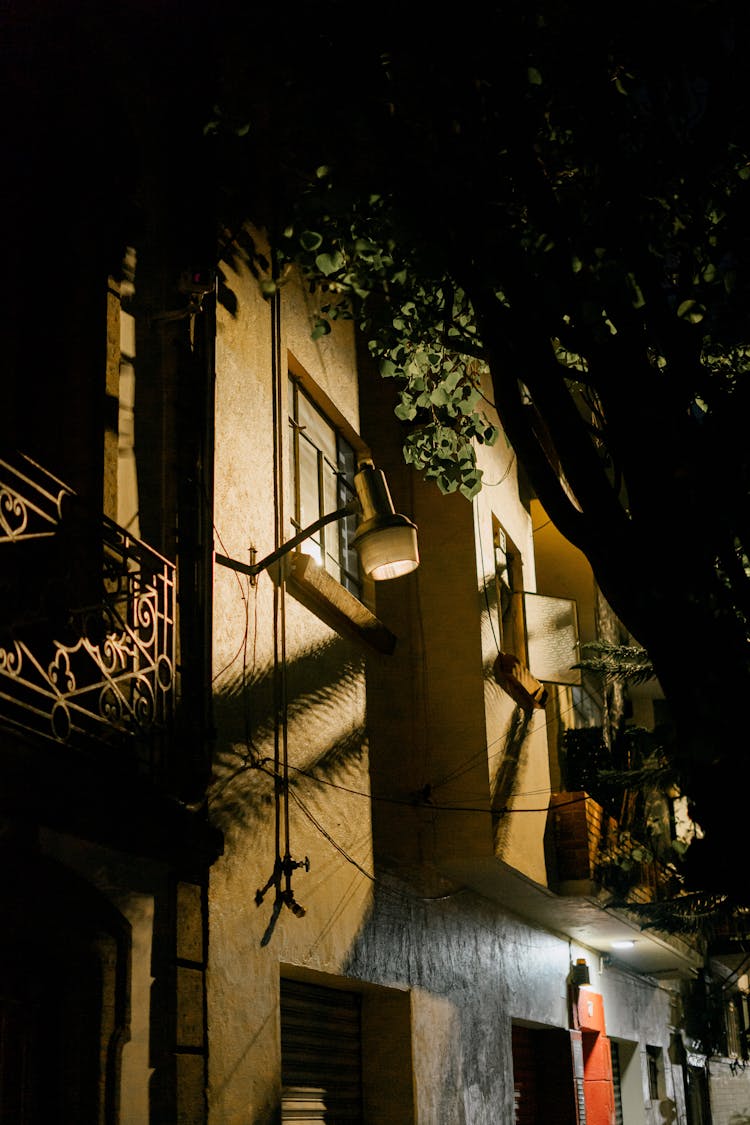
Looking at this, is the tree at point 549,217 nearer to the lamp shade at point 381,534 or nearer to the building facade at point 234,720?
the building facade at point 234,720

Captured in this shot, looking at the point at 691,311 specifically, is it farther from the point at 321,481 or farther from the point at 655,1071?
the point at 655,1071

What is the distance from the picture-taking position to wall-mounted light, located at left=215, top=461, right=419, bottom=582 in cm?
875

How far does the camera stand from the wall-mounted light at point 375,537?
344 inches

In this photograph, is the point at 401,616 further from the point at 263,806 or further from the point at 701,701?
the point at 701,701

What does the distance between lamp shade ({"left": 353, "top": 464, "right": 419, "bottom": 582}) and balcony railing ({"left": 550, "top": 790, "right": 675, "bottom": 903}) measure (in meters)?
5.92

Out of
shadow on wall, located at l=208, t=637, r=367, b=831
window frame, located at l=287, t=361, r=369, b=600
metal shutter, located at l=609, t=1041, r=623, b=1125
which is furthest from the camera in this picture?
metal shutter, located at l=609, t=1041, r=623, b=1125

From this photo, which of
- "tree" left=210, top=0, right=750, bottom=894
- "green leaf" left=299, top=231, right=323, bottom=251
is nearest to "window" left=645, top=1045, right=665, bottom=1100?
"tree" left=210, top=0, right=750, bottom=894

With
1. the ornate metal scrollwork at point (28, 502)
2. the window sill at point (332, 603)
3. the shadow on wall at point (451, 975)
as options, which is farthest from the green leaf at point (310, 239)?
the shadow on wall at point (451, 975)

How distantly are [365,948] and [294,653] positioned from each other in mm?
2478

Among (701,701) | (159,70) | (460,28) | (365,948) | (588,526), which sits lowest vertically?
(365,948)

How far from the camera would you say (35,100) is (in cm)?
855

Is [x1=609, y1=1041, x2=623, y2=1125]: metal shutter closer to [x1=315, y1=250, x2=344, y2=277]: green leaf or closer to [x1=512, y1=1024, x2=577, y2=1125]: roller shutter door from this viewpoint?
[x1=512, y1=1024, x2=577, y2=1125]: roller shutter door

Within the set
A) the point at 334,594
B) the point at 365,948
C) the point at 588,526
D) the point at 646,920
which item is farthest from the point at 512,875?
the point at 588,526

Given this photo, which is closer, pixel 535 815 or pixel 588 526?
pixel 588 526
